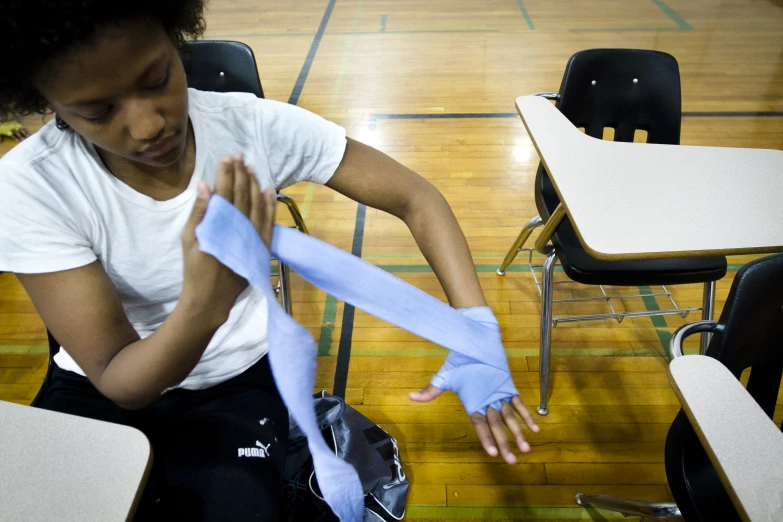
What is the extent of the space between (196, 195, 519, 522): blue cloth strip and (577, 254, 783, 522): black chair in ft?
1.22

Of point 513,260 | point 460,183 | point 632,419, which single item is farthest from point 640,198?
point 460,183

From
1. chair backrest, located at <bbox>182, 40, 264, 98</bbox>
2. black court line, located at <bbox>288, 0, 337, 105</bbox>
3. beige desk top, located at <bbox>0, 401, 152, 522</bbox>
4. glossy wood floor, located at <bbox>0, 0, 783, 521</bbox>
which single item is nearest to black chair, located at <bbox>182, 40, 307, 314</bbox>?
chair backrest, located at <bbox>182, 40, 264, 98</bbox>

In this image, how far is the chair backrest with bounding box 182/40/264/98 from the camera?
1.52 meters

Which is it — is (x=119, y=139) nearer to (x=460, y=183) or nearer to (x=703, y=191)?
(x=703, y=191)

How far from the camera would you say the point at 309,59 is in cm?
415

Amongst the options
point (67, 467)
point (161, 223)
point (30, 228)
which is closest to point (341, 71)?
point (161, 223)

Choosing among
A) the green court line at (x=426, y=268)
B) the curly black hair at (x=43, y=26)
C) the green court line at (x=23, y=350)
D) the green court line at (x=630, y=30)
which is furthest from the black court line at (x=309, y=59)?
the curly black hair at (x=43, y=26)

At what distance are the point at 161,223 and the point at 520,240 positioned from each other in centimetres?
140

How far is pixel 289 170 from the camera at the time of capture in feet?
3.35

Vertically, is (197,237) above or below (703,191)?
above

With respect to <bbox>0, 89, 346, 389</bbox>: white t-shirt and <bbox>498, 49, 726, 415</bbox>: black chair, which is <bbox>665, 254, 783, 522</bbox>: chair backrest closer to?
<bbox>498, 49, 726, 415</bbox>: black chair

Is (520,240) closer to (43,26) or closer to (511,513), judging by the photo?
(511,513)

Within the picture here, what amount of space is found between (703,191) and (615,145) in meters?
0.27

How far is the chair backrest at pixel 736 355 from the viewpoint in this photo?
2.88 feet
